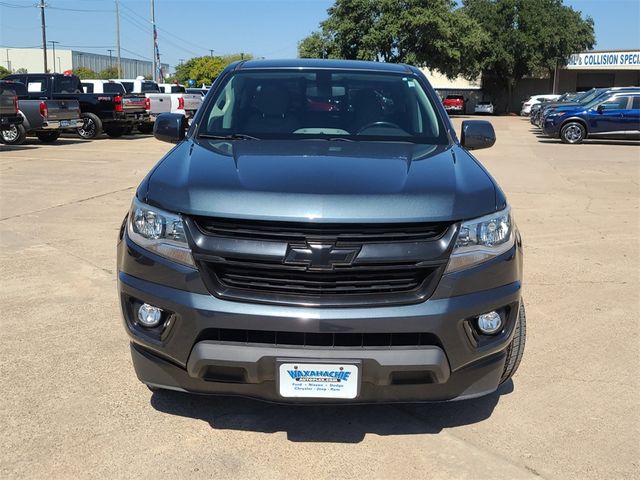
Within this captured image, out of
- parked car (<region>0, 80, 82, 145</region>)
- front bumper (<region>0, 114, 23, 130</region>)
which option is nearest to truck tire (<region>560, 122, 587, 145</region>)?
parked car (<region>0, 80, 82, 145</region>)

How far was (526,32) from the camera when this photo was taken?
52.7 m

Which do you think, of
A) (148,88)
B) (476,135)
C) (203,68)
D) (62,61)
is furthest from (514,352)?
(62,61)

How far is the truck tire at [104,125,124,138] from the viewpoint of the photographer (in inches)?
866

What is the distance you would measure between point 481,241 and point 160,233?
141 cm

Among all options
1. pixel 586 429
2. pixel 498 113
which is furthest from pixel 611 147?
pixel 498 113

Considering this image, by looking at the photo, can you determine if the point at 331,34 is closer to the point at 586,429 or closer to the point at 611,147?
the point at 611,147

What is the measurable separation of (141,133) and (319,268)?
23.8m

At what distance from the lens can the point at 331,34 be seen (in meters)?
46.2

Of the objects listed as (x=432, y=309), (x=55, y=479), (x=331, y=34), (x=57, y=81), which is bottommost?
(x=55, y=479)

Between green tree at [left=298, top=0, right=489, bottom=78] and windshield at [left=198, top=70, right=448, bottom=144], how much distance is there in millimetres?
41092

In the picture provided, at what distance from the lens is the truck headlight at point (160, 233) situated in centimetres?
288

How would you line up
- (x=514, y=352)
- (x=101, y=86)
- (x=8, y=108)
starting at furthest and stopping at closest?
(x=101, y=86), (x=8, y=108), (x=514, y=352)

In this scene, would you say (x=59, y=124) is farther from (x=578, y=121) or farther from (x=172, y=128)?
(x=578, y=121)

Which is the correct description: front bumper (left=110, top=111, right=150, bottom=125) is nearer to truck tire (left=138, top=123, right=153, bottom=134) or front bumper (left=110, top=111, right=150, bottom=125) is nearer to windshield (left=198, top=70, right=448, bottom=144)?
truck tire (left=138, top=123, right=153, bottom=134)
